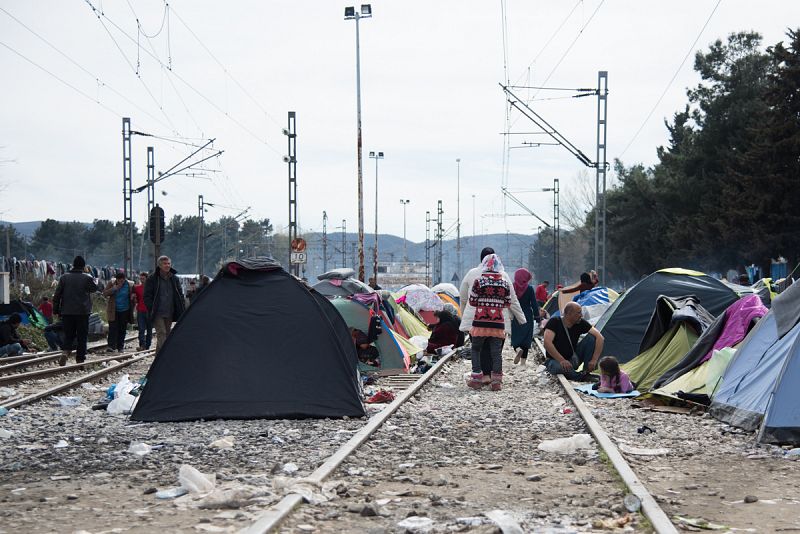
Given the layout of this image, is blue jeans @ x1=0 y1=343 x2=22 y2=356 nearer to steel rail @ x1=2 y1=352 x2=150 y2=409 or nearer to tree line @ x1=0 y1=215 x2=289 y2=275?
steel rail @ x1=2 y1=352 x2=150 y2=409

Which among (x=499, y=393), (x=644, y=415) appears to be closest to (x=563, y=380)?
(x=499, y=393)

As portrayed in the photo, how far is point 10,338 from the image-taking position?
21875 millimetres

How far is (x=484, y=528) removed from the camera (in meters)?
5.62

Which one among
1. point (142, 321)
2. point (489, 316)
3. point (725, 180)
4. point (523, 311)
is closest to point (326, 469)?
point (489, 316)

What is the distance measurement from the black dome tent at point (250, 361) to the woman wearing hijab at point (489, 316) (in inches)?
123

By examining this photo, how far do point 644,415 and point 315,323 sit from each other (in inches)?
146

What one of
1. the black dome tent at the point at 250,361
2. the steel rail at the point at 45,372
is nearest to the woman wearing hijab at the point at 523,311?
the black dome tent at the point at 250,361

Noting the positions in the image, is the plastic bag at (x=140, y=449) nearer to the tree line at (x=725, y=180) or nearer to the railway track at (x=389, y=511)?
the railway track at (x=389, y=511)

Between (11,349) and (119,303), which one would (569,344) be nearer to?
(119,303)

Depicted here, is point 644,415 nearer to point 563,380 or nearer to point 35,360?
point 563,380

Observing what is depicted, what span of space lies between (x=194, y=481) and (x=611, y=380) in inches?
303

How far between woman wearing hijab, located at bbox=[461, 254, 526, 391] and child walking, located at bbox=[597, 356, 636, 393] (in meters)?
1.42

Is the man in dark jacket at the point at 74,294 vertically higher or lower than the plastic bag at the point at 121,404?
higher

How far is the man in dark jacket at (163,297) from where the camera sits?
54.1ft
